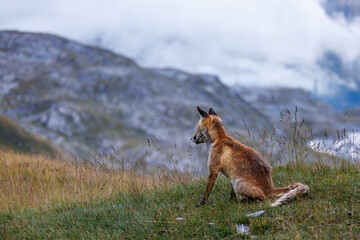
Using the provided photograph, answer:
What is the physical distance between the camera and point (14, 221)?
9242 mm

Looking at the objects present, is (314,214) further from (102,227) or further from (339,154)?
(102,227)

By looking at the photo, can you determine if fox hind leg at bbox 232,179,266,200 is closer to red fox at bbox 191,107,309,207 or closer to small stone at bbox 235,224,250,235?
red fox at bbox 191,107,309,207

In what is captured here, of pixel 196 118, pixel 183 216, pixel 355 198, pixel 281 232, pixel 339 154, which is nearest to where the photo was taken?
pixel 281 232

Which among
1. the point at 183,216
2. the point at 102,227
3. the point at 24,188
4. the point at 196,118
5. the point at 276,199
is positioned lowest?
the point at 24,188

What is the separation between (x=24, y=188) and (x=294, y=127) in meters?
8.48

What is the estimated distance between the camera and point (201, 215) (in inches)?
282

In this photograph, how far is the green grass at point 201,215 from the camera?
6.14 metres

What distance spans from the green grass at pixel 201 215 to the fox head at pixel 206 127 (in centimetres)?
128

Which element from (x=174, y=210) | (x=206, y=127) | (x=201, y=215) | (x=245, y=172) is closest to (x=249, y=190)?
(x=245, y=172)

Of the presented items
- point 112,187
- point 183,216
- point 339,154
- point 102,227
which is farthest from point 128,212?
point 339,154

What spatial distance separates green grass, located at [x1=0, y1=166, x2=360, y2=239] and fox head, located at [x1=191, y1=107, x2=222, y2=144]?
50.3 inches

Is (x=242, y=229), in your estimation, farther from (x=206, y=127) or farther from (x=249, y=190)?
(x=206, y=127)

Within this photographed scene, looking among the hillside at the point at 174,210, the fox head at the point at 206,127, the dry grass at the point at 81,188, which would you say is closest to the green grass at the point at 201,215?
the hillside at the point at 174,210

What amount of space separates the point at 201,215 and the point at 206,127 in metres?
2.55
